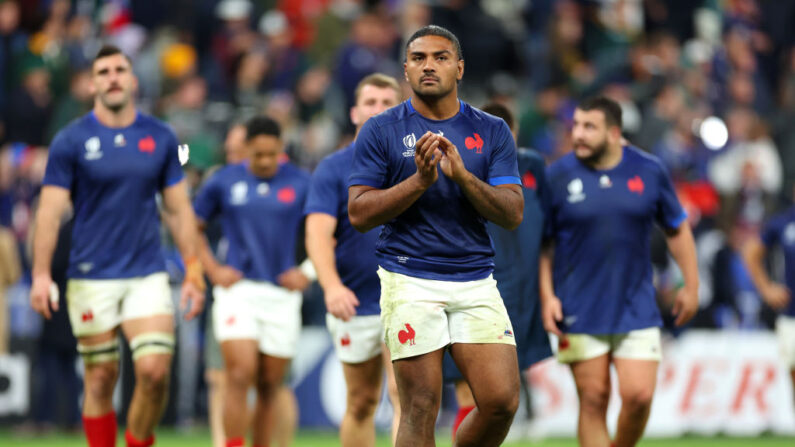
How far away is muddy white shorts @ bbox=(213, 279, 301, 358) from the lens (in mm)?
10016

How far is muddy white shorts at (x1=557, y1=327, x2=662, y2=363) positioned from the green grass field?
3.76m

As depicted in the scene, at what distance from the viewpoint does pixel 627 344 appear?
8656 millimetres

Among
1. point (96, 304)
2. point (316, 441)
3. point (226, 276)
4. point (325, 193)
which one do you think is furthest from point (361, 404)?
point (316, 441)

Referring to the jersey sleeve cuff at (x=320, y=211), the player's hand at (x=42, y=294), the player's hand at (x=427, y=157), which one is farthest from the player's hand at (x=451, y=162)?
the player's hand at (x=42, y=294)

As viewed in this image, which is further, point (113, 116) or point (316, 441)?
point (316, 441)

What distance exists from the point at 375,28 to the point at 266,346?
8.51 m

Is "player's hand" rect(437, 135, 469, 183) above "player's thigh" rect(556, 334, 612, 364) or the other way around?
above

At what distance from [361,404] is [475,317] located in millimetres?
2169

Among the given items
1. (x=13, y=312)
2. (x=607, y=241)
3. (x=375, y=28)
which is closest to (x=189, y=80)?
(x=375, y=28)

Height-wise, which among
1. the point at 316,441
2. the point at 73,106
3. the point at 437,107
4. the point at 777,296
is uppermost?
the point at 437,107

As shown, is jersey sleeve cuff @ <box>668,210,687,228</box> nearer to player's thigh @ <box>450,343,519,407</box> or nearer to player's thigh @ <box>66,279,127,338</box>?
player's thigh @ <box>450,343,519,407</box>

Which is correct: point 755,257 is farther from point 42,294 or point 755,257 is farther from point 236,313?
point 42,294

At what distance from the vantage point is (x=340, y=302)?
25.5 ft

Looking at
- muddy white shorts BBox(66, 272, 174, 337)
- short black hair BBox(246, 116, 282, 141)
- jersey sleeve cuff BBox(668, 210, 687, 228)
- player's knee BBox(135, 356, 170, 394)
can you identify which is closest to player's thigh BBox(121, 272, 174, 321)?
muddy white shorts BBox(66, 272, 174, 337)
